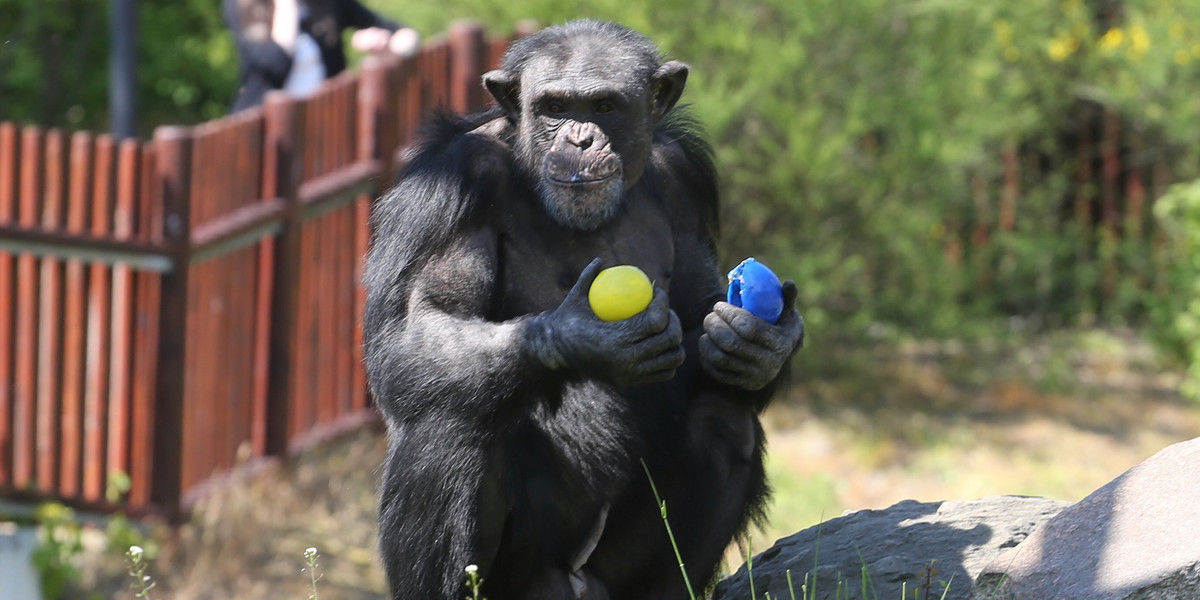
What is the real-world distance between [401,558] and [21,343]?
157 inches

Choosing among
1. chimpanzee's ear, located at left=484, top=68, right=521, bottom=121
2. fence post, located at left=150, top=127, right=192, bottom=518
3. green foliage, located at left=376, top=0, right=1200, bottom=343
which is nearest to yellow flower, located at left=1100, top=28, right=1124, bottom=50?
green foliage, located at left=376, top=0, right=1200, bottom=343

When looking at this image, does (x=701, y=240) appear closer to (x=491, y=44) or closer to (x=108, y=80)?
(x=491, y=44)

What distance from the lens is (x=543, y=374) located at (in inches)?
136

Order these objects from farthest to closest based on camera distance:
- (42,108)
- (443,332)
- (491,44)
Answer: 1. (42,108)
2. (491,44)
3. (443,332)

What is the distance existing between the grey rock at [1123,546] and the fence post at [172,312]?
195 inches

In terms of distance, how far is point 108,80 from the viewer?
14062 mm

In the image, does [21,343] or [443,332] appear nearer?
[443,332]

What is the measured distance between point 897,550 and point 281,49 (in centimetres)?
598

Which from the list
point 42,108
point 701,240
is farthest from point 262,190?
point 42,108

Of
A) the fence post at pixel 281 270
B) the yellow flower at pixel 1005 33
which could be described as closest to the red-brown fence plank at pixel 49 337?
the fence post at pixel 281 270

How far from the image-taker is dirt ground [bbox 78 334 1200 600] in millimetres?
7648

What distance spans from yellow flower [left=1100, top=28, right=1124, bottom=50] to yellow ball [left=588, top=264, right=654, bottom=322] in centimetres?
991

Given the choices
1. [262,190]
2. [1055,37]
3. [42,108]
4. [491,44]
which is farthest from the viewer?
[42,108]

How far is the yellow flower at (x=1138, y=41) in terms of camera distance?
1165cm
